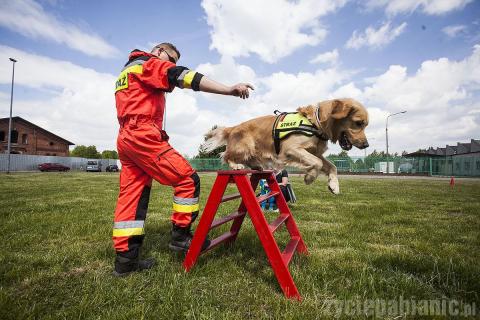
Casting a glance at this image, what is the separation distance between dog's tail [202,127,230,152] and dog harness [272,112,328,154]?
38.8 inches

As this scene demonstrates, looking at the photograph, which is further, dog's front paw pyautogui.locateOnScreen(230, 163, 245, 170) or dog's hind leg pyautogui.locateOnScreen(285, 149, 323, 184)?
dog's front paw pyautogui.locateOnScreen(230, 163, 245, 170)

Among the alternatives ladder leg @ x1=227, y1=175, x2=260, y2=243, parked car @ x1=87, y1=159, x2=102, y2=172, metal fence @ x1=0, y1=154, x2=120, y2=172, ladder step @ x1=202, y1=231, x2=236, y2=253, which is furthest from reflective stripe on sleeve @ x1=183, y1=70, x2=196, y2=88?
parked car @ x1=87, y1=159, x2=102, y2=172

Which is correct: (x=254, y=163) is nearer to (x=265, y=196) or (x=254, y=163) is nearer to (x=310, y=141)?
(x=310, y=141)

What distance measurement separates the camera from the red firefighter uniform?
2.63m

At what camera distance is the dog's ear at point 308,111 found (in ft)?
13.3

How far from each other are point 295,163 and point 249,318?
247 cm

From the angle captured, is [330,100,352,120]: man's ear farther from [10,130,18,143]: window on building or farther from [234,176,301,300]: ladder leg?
[10,130,18,143]: window on building

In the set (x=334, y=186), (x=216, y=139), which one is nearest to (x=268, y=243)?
(x=334, y=186)

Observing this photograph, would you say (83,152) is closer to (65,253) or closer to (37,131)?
(37,131)

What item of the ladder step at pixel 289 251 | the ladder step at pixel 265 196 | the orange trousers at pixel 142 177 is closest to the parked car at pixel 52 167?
the orange trousers at pixel 142 177

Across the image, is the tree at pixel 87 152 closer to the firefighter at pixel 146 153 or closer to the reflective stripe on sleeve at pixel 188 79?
the firefighter at pixel 146 153

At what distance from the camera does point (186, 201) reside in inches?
108

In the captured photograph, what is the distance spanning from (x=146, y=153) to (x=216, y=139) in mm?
2437

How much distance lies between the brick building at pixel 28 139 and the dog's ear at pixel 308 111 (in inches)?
2129
